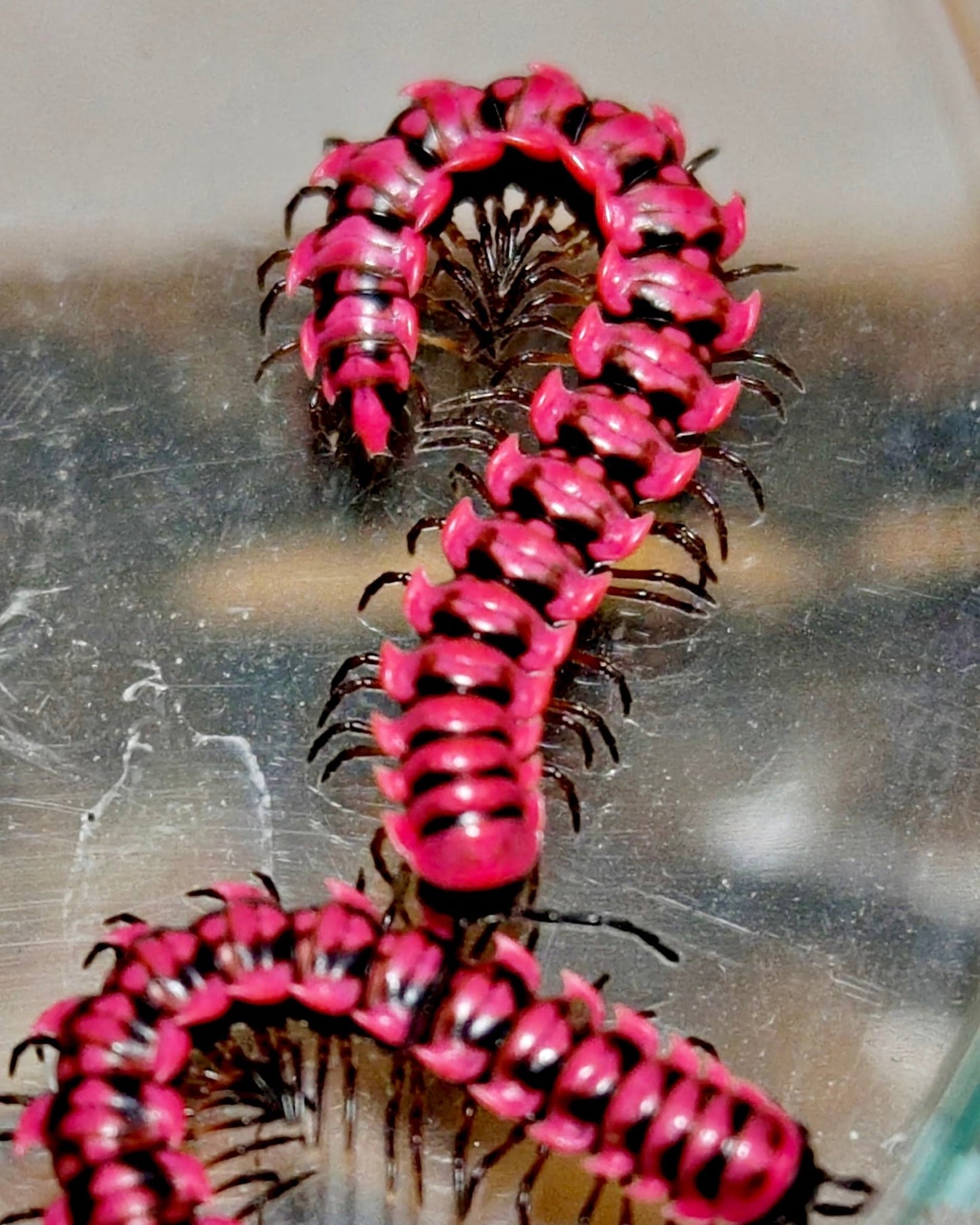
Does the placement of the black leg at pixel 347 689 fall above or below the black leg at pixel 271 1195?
above

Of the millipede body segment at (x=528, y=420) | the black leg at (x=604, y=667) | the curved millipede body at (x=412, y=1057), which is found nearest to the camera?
the curved millipede body at (x=412, y=1057)

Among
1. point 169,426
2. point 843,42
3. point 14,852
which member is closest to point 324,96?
point 169,426

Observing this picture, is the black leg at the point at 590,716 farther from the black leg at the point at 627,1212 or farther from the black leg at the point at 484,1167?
the black leg at the point at 627,1212

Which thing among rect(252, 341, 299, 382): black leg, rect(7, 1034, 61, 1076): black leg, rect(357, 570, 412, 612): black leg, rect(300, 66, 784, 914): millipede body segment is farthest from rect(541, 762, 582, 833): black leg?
rect(252, 341, 299, 382): black leg

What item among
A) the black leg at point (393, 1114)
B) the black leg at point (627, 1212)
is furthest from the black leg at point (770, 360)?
the black leg at point (627, 1212)

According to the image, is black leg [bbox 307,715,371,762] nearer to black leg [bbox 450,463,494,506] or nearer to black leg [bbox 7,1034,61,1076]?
black leg [bbox 450,463,494,506]

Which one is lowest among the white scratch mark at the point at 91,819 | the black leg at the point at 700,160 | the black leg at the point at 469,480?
the white scratch mark at the point at 91,819

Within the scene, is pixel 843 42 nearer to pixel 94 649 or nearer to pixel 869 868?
pixel 869 868

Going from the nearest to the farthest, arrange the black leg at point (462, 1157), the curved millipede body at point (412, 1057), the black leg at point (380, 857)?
Answer: the curved millipede body at point (412, 1057)
the black leg at point (462, 1157)
the black leg at point (380, 857)

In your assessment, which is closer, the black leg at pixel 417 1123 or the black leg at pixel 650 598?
the black leg at pixel 417 1123
